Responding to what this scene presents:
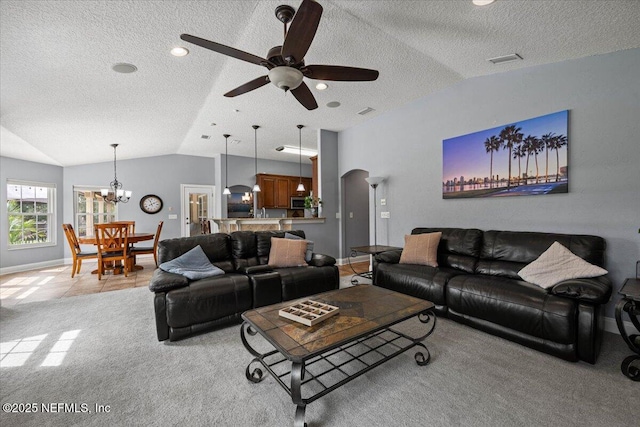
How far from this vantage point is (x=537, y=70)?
10.6ft

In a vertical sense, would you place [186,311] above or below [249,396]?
above

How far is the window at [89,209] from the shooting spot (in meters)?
6.85

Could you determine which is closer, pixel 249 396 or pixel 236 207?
pixel 249 396

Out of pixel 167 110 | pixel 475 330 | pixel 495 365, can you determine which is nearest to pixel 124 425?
pixel 495 365

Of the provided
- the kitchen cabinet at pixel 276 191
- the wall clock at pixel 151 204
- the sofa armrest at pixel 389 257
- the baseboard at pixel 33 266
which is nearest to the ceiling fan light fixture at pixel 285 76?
the sofa armrest at pixel 389 257

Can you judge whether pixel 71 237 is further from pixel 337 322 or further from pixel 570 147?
pixel 570 147

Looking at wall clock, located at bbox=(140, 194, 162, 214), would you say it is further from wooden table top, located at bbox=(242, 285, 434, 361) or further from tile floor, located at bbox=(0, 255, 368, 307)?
wooden table top, located at bbox=(242, 285, 434, 361)

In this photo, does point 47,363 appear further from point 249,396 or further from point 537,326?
point 537,326

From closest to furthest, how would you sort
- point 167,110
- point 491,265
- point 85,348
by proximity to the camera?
point 85,348 → point 491,265 → point 167,110

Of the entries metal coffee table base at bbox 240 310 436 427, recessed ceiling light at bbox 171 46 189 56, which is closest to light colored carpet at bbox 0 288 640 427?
metal coffee table base at bbox 240 310 436 427

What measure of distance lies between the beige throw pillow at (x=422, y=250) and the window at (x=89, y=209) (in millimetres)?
→ 7406

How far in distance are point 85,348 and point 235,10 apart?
3.30 m

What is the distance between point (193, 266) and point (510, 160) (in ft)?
13.2

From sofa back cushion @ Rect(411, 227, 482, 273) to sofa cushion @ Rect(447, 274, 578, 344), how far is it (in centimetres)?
54
